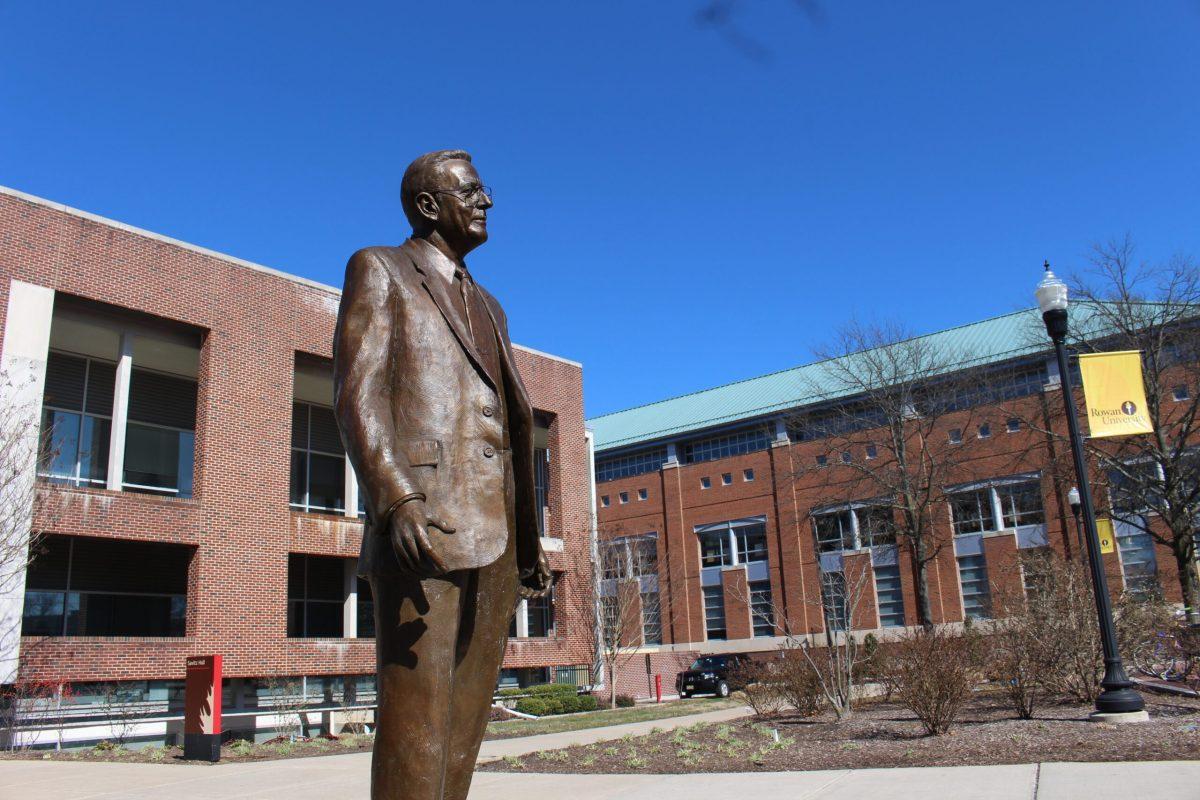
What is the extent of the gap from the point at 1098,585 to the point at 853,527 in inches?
1385

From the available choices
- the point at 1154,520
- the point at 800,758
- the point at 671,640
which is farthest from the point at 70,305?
the point at 671,640

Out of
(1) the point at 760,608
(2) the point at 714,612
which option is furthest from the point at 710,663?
(2) the point at 714,612

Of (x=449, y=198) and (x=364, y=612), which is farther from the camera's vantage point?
(x=364, y=612)

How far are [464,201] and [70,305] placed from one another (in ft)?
67.7

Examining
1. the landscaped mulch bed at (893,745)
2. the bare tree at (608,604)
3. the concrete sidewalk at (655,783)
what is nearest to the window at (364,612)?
the bare tree at (608,604)

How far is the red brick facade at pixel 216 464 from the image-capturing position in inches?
784

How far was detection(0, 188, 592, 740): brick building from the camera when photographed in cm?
1978

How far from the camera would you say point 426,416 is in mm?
3549

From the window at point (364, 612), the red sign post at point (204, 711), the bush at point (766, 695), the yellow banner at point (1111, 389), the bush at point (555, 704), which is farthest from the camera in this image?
the window at point (364, 612)

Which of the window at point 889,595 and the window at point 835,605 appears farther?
the window at point 889,595

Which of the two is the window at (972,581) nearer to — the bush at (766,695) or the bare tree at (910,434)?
the bare tree at (910,434)

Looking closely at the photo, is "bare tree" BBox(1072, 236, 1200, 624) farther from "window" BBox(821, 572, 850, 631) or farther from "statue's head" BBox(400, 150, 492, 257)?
"statue's head" BBox(400, 150, 492, 257)

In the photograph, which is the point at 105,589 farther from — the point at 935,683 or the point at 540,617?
the point at 935,683

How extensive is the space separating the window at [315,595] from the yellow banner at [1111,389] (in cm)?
1992
